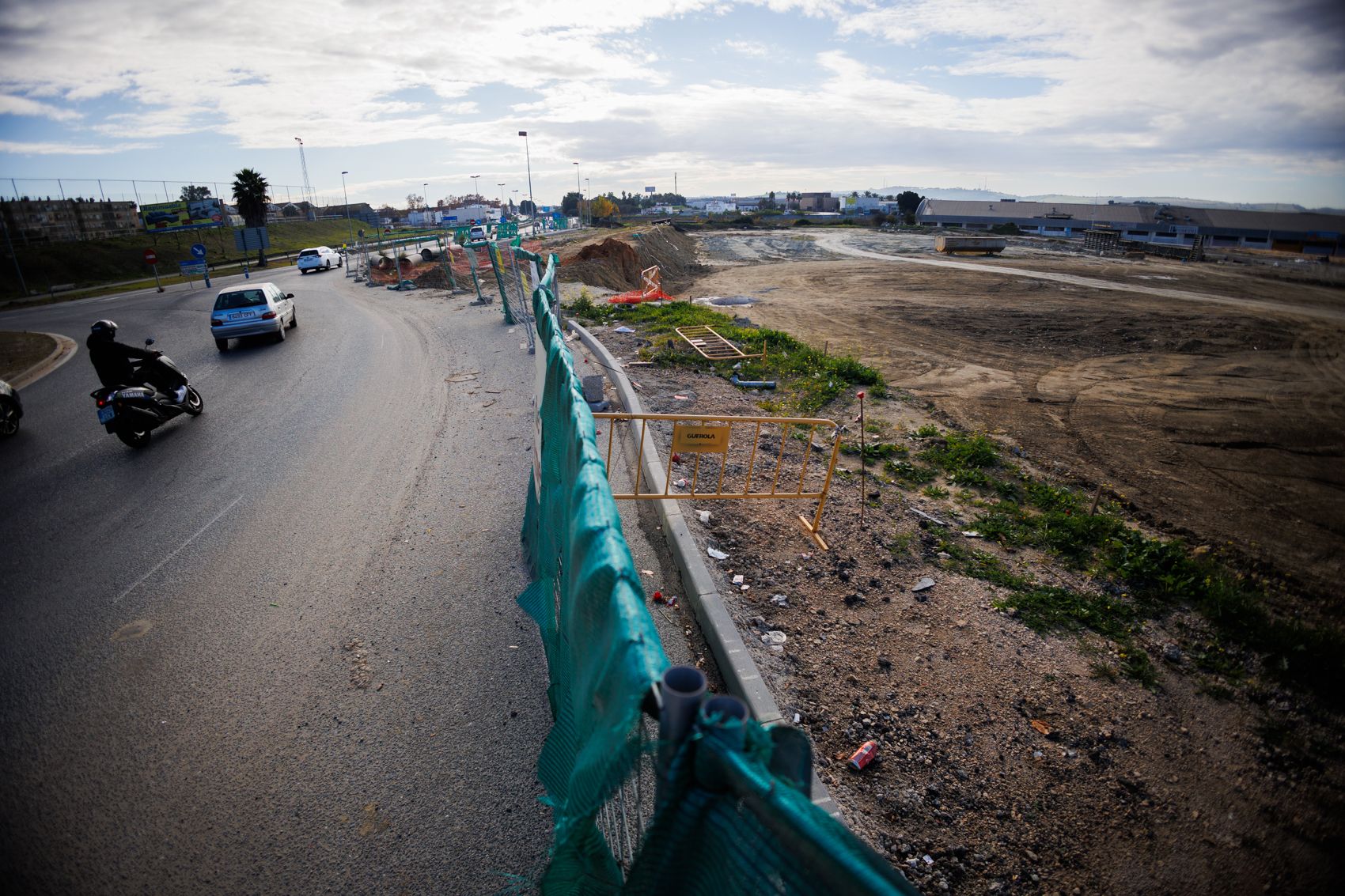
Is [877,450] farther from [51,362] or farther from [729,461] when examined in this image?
[51,362]

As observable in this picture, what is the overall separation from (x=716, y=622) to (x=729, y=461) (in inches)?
148

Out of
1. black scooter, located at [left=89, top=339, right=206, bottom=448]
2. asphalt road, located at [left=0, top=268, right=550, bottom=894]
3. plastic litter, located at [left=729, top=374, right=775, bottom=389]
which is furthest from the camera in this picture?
plastic litter, located at [left=729, top=374, right=775, bottom=389]

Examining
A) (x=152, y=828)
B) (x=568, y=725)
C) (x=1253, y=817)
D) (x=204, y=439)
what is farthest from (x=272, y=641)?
(x=1253, y=817)

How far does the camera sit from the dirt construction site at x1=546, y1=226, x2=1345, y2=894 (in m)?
3.62

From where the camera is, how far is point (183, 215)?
4981 cm

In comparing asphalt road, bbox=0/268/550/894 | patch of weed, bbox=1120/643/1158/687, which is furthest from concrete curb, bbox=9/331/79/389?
patch of weed, bbox=1120/643/1158/687

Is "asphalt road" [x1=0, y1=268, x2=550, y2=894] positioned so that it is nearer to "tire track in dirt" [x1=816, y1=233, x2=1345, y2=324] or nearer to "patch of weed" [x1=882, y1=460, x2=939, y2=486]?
"patch of weed" [x1=882, y1=460, x2=939, y2=486]

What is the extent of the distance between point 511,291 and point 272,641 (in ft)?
49.3

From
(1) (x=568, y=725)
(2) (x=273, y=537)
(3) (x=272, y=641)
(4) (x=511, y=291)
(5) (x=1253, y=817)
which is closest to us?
(1) (x=568, y=725)

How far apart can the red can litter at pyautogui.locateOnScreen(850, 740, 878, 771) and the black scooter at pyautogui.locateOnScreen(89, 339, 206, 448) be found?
10379 mm

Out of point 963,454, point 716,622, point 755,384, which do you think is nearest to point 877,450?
point 963,454

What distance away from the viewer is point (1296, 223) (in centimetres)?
5981

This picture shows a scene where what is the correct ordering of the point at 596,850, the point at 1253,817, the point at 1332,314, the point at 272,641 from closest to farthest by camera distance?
the point at 596,850
the point at 1253,817
the point at 272,641
the point at 1332,314

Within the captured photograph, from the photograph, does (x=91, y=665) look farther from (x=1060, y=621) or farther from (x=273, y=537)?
(x=1060, y=621)
